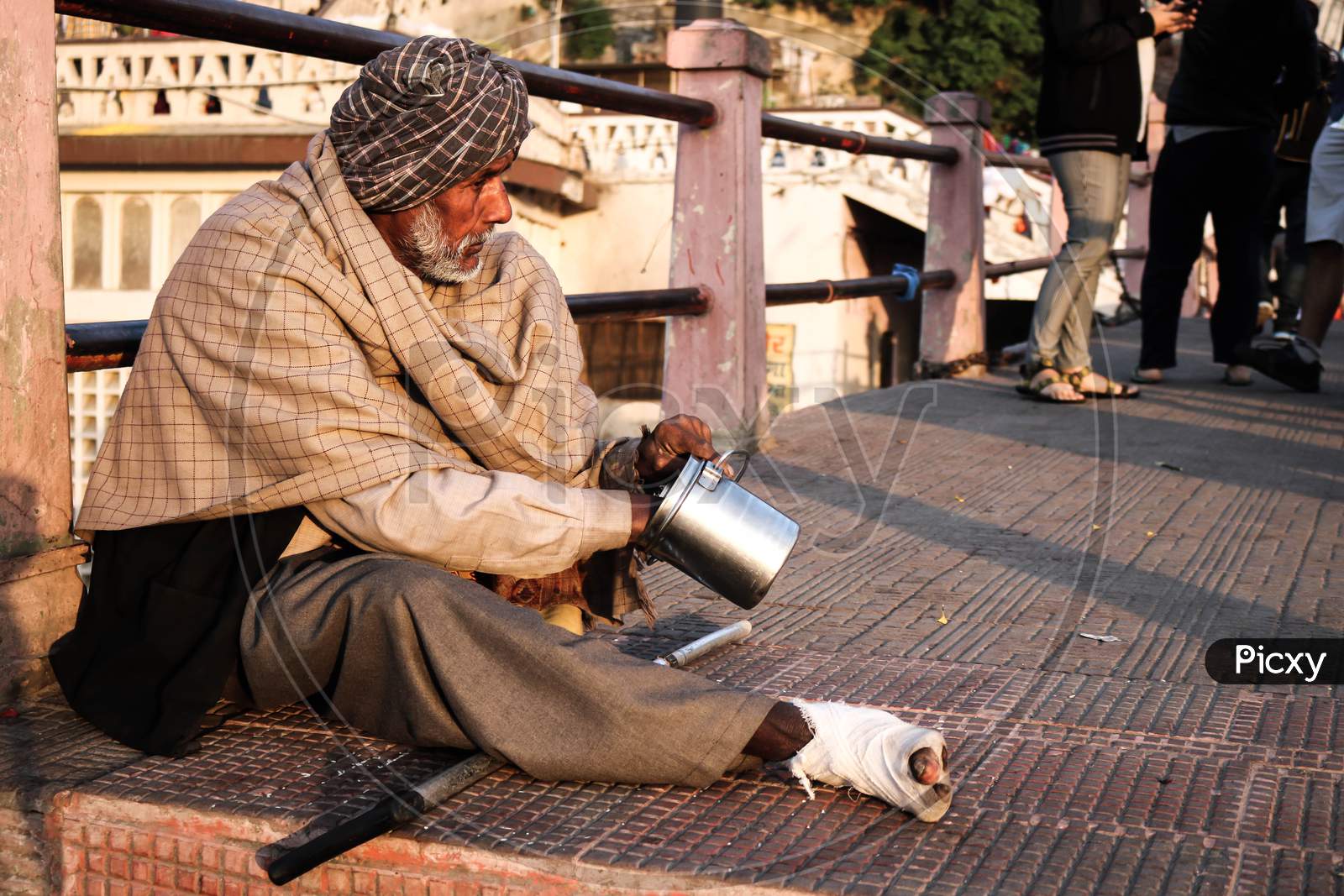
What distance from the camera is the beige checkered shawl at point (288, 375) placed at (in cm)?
201

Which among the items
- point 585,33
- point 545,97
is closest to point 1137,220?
point 545,97

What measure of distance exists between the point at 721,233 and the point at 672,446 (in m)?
2.14

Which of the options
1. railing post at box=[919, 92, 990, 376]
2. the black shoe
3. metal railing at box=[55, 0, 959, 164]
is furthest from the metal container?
railing post at box=[919, 92, 990, 376]

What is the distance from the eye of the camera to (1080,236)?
5520 mm

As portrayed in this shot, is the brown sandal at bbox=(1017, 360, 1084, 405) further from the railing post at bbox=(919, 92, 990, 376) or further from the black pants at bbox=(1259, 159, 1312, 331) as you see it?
the black pants at bbox=(1259, 159, 1312, 331)

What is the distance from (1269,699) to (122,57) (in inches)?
604

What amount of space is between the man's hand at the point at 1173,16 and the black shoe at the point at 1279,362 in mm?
A: 1339

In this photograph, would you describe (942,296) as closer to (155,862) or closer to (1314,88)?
(1314,88)

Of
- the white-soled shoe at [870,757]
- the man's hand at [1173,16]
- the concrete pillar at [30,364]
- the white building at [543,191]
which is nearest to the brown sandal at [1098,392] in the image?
the man's hand at [1173,16]

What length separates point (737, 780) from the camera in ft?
6.45

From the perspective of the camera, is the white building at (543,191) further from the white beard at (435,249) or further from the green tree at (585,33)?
the white beard at (435,249)

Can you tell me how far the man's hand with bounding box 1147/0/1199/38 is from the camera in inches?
215

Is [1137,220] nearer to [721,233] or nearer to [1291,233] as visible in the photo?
[1291,233]

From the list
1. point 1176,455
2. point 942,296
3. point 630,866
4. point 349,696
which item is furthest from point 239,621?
point 942,296
